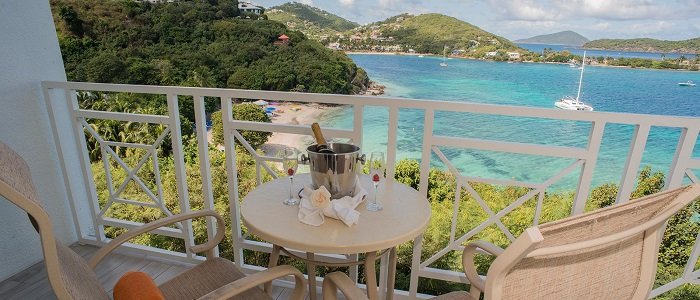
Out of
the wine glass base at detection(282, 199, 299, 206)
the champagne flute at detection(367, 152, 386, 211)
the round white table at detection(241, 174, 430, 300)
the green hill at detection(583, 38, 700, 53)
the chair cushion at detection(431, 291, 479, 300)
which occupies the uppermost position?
the green hill at detection(583, 38, 700, 53)

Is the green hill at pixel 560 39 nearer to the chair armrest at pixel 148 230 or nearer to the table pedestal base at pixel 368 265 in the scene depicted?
the table pedestal base at pixel 368 265

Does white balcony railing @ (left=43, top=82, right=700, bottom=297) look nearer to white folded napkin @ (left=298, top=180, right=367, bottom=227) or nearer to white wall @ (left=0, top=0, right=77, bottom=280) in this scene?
white wall @ (left=0, top=0, right=77, bottom=280)

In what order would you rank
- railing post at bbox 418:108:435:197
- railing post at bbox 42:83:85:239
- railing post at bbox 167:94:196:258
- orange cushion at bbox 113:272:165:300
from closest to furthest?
1. orange cushion at bbox 113:272:165:300
2. railing post at bbox 418:108:435:197
3. railing post at bbox 167:94:196:258
4. railing post at bbox 42:83:85:239

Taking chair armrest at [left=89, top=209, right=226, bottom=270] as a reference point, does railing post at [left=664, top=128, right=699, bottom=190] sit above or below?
above

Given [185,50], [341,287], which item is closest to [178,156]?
[341,287]

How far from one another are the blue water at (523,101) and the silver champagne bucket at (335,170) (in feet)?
49.8

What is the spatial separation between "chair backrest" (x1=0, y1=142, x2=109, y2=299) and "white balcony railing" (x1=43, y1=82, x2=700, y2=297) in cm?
104

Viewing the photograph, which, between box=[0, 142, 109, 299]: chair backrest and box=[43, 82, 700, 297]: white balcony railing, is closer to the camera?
box=[0, 142, 109, 299]: chair backrest

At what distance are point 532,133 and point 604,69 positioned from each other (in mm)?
4485

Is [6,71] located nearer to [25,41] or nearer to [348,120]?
[25,41]

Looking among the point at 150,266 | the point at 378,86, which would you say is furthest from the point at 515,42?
the point at 150,266

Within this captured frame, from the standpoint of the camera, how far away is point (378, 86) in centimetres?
1953

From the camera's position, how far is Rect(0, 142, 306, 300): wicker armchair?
30.5 inches

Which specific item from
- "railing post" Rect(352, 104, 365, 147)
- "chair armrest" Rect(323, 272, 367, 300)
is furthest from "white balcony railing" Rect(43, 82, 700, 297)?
"chair armrest" Rect(323, 272, 367, 300)
